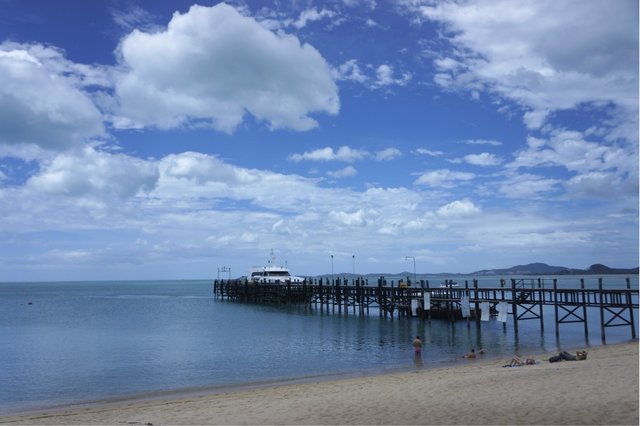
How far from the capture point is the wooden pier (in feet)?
116

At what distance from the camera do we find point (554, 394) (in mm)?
13562

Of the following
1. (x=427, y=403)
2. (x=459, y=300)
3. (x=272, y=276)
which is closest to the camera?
(x=427, y=403)

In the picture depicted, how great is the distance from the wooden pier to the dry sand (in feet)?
56.1

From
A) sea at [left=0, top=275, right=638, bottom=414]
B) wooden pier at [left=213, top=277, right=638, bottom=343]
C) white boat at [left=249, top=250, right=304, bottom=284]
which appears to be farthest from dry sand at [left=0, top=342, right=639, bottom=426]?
white boat at [left=249, top=250, right=304, bottom=284]

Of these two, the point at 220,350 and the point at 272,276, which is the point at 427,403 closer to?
the point at 220,350

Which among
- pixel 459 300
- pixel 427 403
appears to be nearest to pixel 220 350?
pixel 427 403

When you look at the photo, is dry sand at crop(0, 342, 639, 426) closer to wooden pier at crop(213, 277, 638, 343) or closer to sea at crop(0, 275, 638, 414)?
sea at crop(0, 275, 638, 414)

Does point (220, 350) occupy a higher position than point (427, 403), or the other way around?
point (427, 403)

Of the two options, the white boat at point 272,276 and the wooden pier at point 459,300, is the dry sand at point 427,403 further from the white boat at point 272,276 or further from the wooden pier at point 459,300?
the white boat at point 272,276

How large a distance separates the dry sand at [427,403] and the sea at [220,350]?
Answer: 4122 millimetres

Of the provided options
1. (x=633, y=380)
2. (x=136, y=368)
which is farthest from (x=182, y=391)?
(x=633, y=380)

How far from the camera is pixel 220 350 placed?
108 ft

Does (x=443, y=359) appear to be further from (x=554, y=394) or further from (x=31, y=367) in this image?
(x=31, y=367)

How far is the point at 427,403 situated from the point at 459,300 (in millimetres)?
32401
